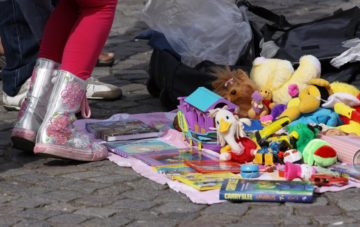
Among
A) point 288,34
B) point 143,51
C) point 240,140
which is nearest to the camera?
point 240,140

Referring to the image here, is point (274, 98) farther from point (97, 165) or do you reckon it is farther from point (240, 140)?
point (97, 165)

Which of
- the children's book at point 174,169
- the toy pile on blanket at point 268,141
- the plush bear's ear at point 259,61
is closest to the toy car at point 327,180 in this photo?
the toy pile on blanket at point 268,141

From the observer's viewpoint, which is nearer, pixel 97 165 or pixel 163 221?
pixel 163 221

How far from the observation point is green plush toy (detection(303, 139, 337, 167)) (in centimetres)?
392

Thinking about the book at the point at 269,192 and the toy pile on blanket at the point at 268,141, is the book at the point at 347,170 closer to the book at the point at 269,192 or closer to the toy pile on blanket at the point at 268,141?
the toy pile on blanket at the point at 268,141

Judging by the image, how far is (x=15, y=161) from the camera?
4.21 m

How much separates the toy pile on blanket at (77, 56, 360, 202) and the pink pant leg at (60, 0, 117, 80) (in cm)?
45

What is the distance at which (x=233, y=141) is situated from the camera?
404cm

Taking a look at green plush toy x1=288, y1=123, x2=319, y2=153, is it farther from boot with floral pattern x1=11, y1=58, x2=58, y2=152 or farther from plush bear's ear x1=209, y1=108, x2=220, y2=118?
boot with floral pattern x1=11, y1=58, x2=58, y2=152

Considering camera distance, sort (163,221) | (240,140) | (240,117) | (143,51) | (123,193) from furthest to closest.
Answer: (143,51), (240,117), (240,140), (123,193), (163,221)

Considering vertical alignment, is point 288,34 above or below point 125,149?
above

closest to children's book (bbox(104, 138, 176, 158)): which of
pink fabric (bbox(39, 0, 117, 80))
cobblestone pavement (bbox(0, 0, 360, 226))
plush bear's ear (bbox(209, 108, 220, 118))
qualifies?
cobblestone pavement (bbox(0, 0, 360, 226))

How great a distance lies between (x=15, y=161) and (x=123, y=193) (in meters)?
0.74

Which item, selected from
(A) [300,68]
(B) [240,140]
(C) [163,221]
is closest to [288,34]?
(A) [300,68]
